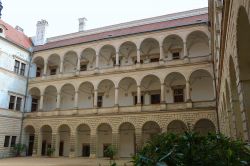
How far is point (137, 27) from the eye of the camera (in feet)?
82.8

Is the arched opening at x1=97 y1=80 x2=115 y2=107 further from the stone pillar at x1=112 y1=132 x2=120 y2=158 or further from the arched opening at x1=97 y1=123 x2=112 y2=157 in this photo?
the stone pillar at x1=112 y1=132 x2=120 y2=158

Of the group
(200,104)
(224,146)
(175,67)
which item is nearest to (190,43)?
(175,67)

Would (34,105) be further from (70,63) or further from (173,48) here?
(173,48)

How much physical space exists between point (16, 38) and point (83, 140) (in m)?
12.5

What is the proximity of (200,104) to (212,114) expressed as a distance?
3.63 feet

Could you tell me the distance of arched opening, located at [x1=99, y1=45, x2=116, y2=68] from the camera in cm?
2512

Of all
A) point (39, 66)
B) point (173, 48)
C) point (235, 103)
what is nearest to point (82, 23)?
point (39, 66)

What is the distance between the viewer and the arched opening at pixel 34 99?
1034 inches

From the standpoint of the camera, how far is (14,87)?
80.1 ft

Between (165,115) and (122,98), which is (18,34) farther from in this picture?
(165,115)

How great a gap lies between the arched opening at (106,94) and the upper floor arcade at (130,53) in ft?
6.07

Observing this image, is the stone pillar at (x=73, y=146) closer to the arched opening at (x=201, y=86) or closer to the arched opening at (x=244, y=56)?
the arched opening at (x=201, y=86)

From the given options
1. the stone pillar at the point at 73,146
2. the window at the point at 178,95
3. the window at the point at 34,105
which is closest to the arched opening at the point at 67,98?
the window at the point at 34,105

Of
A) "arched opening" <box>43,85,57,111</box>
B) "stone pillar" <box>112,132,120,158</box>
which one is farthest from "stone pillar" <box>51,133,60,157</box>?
"stone pillar" <box>112,132,120,158</box>
